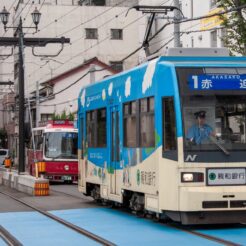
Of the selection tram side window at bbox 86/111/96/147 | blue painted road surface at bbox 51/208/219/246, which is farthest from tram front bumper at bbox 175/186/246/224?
tram side window at bbox 86/111/96/147

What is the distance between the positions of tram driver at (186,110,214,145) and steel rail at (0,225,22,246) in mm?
3544

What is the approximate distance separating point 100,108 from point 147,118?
4.16m

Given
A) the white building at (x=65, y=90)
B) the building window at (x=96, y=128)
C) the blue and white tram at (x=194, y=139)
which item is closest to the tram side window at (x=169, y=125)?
the blue and white tram at (x=194, y=139)

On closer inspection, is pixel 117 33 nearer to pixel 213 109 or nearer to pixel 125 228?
pixel 125 228

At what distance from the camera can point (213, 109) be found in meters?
13.7

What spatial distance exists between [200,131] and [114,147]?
161 inches

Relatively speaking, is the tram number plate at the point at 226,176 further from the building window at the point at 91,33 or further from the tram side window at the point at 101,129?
the building window at the point at 91,33

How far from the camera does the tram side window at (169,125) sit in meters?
13.5

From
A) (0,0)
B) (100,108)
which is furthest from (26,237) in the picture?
(0,0)

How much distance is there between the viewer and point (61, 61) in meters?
Result: 78.3

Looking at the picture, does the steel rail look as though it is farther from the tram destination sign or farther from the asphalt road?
the asphalt road

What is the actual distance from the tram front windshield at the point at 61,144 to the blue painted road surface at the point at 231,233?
2306 cm

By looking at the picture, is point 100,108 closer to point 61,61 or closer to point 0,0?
point 61,61

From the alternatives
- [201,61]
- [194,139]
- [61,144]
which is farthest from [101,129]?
[61,144]
